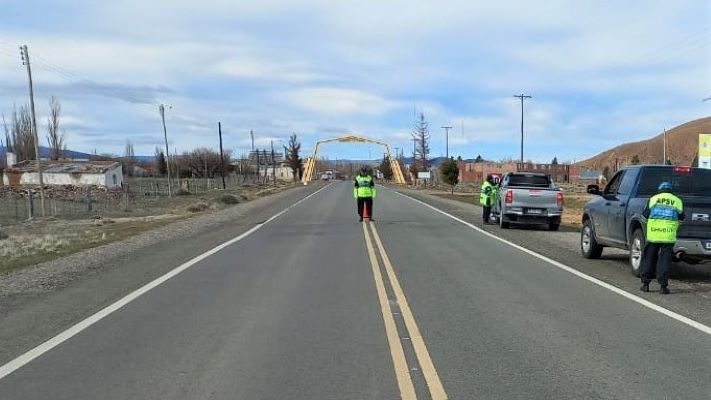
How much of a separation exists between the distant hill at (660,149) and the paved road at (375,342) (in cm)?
11137

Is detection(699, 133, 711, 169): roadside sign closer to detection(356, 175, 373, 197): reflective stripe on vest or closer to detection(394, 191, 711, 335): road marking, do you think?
detection(356, 175, 373, 197): reflective stripe on vest

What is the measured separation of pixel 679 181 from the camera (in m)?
11.6

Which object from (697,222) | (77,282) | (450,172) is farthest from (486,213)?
(450,172)

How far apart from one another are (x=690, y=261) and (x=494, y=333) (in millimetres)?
5371

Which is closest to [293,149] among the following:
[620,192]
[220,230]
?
[220,230]

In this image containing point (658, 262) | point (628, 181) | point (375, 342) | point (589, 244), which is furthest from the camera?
point (589, 244)

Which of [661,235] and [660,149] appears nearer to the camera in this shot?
[661,235]

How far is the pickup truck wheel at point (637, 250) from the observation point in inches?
422

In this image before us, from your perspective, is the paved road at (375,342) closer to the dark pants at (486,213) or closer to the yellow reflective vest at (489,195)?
the yellow reflective vest at (489,195)

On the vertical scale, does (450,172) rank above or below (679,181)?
below

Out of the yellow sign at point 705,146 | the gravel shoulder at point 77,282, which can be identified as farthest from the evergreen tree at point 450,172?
the gravel shoulder at point 77,282

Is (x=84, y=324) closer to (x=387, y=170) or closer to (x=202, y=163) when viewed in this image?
(x=202, y=163)

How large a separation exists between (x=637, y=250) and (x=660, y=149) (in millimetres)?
136780

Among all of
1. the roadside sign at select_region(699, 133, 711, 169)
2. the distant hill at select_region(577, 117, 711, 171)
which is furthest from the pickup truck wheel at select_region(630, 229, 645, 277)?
the distant hill at select_region(577, 117, 711, 171)
